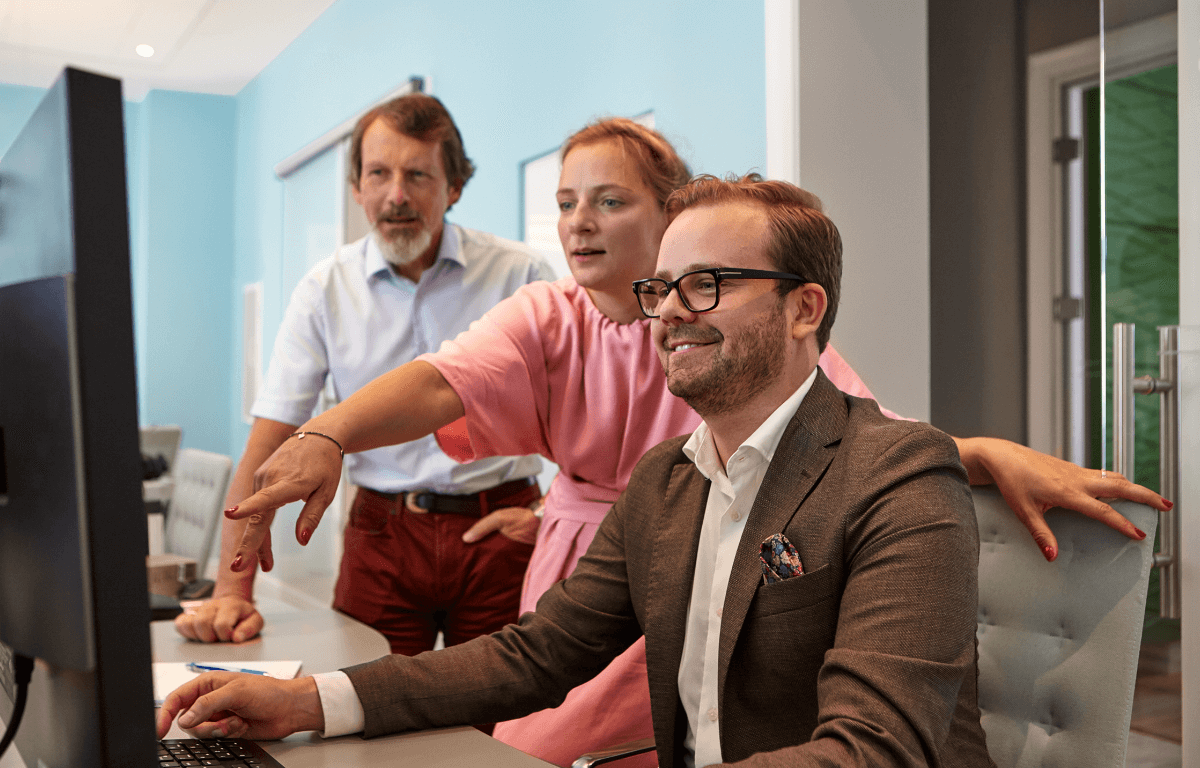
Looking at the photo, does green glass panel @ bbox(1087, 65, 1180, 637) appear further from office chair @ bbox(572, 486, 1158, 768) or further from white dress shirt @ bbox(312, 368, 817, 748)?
white dress shirt @ bbox(312, 368, 817, 748)

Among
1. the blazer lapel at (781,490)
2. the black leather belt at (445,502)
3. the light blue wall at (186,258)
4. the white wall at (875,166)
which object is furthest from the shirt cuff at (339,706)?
the light blue wall at (186,258)

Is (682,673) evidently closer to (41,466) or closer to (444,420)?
(444,420)

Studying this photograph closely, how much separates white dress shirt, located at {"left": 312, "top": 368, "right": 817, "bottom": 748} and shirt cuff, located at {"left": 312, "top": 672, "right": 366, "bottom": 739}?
0.07 feet

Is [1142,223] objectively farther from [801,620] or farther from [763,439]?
[801,620]

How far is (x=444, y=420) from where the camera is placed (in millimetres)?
1444

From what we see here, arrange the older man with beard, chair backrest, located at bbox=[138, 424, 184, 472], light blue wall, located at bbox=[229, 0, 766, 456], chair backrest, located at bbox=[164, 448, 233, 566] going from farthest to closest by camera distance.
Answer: chair backrest, located at bbox=[138, 424, 184, 472] < chair backrest, located at bbox=[164, 448, 233, 566] < light blue wall, located at bbox=[229, 0, 766, 456] < the older man with beard

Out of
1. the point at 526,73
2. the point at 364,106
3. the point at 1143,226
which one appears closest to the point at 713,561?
the point at 1143,226

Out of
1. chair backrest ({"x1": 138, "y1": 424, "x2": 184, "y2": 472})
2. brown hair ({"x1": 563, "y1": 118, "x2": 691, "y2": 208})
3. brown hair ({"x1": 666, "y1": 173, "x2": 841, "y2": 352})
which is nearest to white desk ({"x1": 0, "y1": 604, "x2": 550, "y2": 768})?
brown hair ({"x1": 666, "y1": 173, "x2": 841, "y2": 352})

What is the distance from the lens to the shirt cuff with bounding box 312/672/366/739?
1055 mm

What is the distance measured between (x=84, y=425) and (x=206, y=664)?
1044mm

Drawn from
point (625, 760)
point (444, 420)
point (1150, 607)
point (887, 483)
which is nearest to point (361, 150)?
point (444, 420)

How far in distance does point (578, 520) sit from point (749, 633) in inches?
23.1

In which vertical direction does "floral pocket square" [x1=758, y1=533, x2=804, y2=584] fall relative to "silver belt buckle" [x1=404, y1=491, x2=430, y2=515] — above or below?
above

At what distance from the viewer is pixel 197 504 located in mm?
3363
